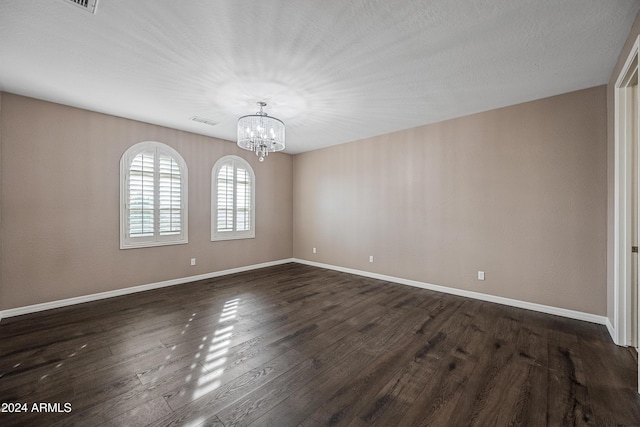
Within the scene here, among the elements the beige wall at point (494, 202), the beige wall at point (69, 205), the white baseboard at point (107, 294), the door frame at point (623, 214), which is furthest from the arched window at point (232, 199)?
the door frame at point (623, 214)

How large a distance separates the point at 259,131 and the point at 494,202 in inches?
138

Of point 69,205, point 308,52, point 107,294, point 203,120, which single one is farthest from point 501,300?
point 69,205

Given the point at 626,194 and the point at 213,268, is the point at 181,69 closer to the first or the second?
the point at 213,268

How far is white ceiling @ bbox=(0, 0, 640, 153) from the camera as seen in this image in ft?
6.19

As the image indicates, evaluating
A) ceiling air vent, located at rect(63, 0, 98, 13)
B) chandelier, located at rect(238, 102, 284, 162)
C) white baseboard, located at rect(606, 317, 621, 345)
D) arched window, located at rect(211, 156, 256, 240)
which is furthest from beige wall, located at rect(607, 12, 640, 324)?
arched window, located at rect(211, 156, 256, 240)

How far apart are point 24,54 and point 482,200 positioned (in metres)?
5.57

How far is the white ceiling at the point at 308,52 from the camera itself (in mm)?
1886

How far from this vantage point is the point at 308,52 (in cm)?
236

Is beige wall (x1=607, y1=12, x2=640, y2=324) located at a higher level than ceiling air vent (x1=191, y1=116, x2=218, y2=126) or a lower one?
lower

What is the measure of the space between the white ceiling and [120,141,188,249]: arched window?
2.91 feet

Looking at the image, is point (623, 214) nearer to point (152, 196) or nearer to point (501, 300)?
point (501, 300)

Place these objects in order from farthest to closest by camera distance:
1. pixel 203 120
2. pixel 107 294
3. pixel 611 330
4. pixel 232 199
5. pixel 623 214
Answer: pixel 232 199 → pixel 203 120 → pixel 107 294 → pixel 611 330 → pixel 623 214

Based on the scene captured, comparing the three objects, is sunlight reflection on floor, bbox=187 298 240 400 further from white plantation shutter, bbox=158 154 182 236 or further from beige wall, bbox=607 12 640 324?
beige wall, bbox=607 12 640 324

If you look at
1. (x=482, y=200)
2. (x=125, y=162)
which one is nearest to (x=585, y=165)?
(x=482, y=200)
